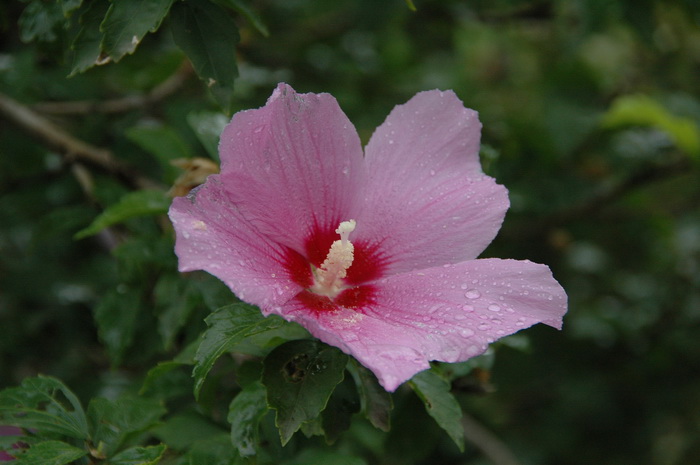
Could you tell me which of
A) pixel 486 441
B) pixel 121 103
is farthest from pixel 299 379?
pixel 121 103

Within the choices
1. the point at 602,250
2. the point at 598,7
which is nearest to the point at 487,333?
the point at 598,7

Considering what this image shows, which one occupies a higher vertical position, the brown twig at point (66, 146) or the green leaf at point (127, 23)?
the green leaf at point (127, 23)

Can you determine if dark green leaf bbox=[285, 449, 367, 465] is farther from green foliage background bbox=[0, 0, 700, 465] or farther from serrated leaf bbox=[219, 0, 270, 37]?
serrated leaf bbox=[219, 0, 270, 37]

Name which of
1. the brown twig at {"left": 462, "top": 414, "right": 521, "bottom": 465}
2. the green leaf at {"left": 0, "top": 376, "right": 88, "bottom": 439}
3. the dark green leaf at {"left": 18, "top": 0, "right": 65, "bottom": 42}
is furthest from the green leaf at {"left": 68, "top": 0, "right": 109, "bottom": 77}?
the brown twig at {"left": 462, "top": 414, "right": 521, "bottom": 465}

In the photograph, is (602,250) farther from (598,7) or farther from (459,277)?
(459,277)

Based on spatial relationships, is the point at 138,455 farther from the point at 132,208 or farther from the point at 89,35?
the point at 89,35

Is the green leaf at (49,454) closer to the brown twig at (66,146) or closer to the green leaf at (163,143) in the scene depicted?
the green leaf at (163,143)

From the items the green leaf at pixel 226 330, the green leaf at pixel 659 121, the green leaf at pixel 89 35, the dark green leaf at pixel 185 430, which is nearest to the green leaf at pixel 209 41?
the green leaf at pixel 89 35
